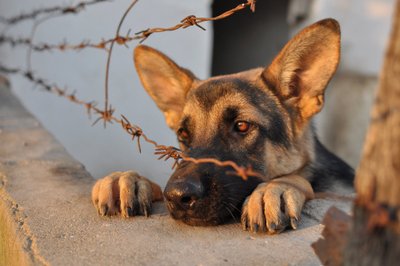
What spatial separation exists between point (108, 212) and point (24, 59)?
5226 mm

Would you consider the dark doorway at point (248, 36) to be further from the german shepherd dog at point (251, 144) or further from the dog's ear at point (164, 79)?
the german shepherd dog at point (251, 144)

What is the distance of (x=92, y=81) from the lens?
753 centimetres

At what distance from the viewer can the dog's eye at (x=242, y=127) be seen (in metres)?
3.50

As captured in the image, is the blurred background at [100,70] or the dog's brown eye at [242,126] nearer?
the dog's brown eye at [242,126]

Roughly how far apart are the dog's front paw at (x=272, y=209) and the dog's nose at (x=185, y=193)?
0.28 meters

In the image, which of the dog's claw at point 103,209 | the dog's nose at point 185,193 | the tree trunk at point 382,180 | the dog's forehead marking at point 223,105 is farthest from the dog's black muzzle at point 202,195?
the tree trunk at point 382,180

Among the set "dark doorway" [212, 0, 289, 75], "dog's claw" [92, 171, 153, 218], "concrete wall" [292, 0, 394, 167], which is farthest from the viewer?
"dark doorway" [212, 0, 289, 75]

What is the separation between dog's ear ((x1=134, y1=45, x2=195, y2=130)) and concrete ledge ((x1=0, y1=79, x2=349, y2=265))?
3.72 ft

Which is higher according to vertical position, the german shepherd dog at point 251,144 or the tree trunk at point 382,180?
the tree trunk at point 382,180

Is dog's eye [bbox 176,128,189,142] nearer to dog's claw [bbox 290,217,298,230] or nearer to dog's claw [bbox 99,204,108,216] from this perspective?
dog's claw [bbox 99,204,108,216]

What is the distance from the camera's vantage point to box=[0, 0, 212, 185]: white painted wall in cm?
739

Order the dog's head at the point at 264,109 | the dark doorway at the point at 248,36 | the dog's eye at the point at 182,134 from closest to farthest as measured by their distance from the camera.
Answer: the dog's head at the point at 264,109 < the dog's eye at the point at 182,134 < the dark doorway at the point at 248,36

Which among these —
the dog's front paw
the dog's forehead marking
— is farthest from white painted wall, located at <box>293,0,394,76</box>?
the dog's front paw

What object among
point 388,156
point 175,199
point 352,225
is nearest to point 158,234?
point 175,199
